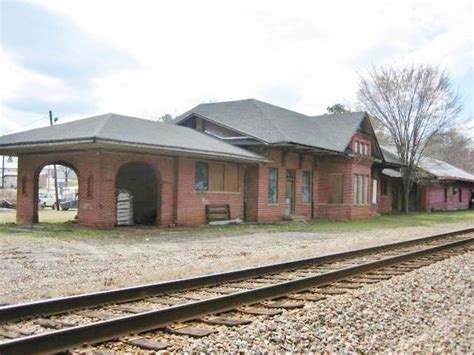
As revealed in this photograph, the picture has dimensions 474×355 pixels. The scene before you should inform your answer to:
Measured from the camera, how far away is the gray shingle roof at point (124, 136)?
58.4ft

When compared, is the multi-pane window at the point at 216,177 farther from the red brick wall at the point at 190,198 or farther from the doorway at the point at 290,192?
the doorway at the point at 290,192

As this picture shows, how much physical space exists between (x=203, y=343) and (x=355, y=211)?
84.6ft

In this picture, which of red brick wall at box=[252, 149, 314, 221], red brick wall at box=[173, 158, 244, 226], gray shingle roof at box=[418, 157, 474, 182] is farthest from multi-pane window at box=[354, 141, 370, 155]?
gray shingle roof at box=[418, 157, 474, 182]

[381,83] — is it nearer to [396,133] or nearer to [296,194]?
[396,133]

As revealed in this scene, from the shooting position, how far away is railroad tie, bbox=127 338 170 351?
16.5 feet

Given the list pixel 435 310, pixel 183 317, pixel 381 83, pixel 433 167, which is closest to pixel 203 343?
pixel 183 317

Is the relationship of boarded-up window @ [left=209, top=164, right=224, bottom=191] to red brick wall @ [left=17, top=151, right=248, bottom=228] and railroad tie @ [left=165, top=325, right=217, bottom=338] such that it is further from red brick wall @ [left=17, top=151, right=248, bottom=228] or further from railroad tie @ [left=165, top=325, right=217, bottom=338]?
railroad tie @ [left=165, top=325, right=217, bottom=338]

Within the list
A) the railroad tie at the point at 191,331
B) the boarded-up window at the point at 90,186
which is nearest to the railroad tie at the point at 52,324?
the railroad tie at the point at 191,331

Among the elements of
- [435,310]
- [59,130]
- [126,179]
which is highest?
[59,130]

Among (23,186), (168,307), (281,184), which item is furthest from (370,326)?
(281,184)

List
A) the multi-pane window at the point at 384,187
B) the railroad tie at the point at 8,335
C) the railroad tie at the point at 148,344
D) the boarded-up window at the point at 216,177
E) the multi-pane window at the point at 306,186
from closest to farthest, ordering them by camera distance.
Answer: the railroad tie at the point at 148,344 < the railroad tie at the point at 8,335 < the boarded-up window at the point at 216,177 < the multi-pane window at the point at 306,186 < the multi-pane window at the point at 384,187

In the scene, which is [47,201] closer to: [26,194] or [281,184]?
[26,194]

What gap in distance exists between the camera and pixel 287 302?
7383 mm

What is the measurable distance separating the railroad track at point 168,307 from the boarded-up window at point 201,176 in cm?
1174
